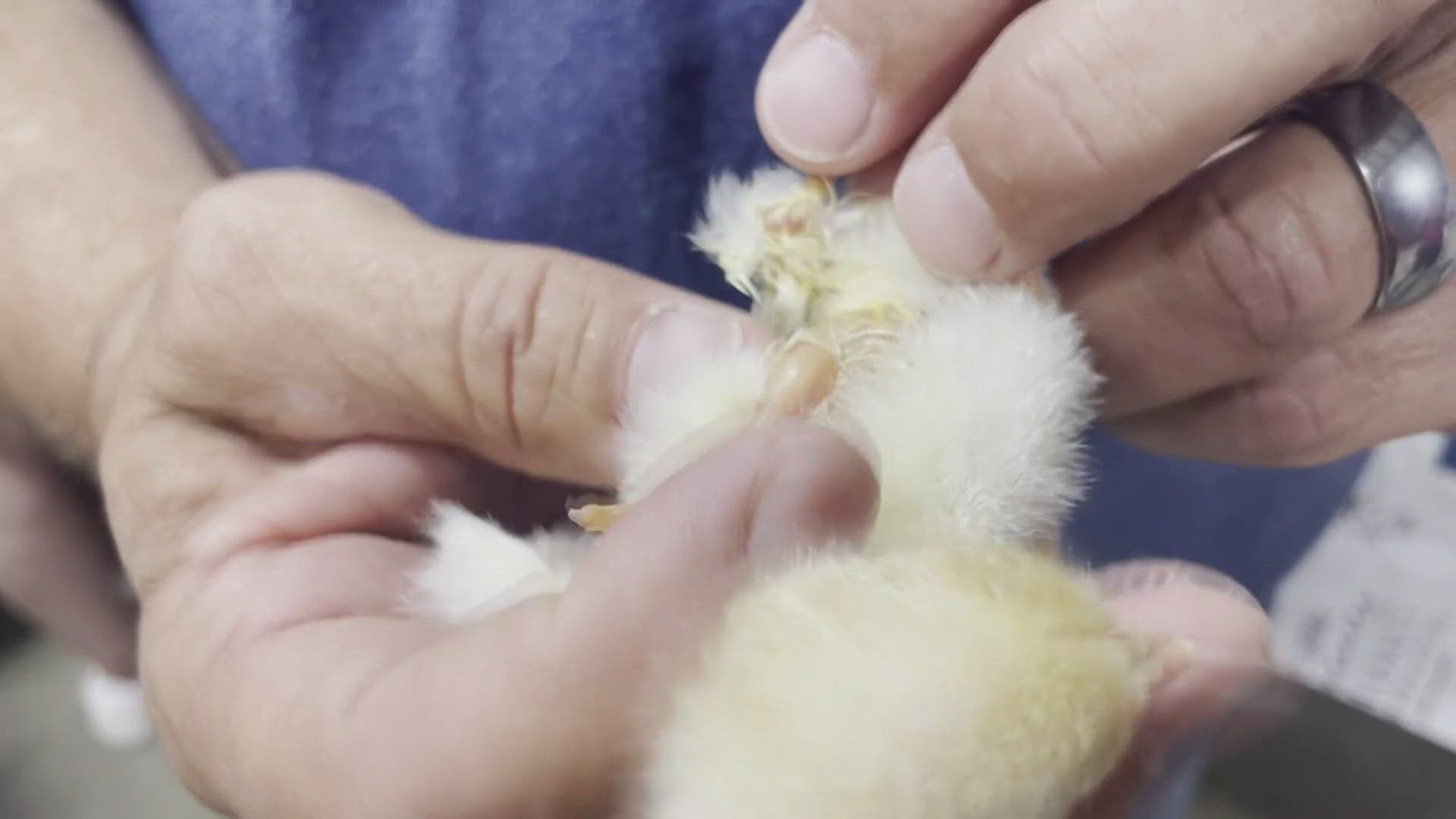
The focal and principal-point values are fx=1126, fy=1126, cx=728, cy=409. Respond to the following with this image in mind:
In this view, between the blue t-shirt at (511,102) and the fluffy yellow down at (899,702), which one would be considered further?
the blue t-shirt at (511,102)

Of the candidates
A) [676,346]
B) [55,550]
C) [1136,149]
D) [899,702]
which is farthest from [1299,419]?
[55,550]

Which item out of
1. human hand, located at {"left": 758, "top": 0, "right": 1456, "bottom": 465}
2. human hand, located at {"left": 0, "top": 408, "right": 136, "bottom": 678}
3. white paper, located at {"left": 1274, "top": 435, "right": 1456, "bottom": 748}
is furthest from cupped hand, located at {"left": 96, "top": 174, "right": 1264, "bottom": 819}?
white paper, located at {"left": 1274, "top": 435, "right": 1456, "bottom": 748}

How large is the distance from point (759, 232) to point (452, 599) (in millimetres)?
239

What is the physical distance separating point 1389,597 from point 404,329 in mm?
992

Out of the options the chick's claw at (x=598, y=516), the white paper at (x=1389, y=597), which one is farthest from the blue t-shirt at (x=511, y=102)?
the white paper at (x=1389, y=597)

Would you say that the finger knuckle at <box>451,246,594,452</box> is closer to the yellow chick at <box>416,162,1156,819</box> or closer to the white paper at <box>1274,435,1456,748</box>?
the yellow chick at <box>416,162,1156,819</box>

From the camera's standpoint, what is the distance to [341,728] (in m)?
0.46

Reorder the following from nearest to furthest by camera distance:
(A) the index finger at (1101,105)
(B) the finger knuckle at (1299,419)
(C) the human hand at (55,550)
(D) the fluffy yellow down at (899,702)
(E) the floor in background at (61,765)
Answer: (D) the fluffy yellow down at (899,702), (A) the index finger at (1101,105), (B) the finger knuckle at (1299,419), (C) the human hand at (55,550), (E) the floor in background at (61,765)

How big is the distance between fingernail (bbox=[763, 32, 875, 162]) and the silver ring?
0.70 feet

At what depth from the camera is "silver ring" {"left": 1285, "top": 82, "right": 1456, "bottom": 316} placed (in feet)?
1.75

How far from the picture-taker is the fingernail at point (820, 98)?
0.55 meters

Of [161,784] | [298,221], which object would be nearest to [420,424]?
[298,221]

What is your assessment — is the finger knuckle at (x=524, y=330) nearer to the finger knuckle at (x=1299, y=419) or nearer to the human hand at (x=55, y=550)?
the finger knuckle at (x=1299, y=419)

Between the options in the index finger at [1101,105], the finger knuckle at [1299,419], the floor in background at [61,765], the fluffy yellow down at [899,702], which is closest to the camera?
the fluffy yellow down at [899,702]
